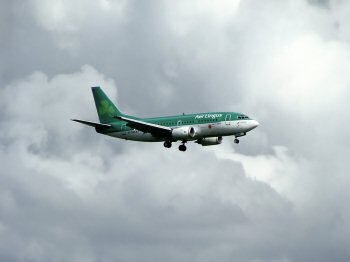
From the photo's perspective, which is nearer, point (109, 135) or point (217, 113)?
point (217, 113)

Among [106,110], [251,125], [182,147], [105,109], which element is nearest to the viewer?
[251,125]

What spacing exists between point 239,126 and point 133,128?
1868 centimetres

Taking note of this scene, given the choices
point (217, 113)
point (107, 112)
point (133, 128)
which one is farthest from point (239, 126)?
point (107, 112)

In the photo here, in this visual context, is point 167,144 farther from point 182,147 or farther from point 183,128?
point 183,128

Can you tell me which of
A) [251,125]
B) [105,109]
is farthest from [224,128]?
[105,109]

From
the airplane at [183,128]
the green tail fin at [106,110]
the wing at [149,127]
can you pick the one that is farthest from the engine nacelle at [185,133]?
the green tail fin at [106,110]

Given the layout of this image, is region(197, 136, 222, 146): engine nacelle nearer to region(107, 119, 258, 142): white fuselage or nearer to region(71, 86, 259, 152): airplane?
region(71, 86, 259, 152): airplane

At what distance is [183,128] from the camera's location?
175625 millimetres

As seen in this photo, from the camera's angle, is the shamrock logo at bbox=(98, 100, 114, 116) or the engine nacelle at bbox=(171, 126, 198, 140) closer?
the engine nacelle at bbox=(171, 126, 198, 140)

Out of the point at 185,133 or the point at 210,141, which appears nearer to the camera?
the point at 185,133

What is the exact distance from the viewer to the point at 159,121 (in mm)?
182125

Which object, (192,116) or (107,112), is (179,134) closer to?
(192,116)

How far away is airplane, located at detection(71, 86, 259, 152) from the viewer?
17338 centimetres

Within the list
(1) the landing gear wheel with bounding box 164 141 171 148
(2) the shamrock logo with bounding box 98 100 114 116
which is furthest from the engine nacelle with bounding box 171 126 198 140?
(2) the shamrock logo with bounding box 98 100 114 116
